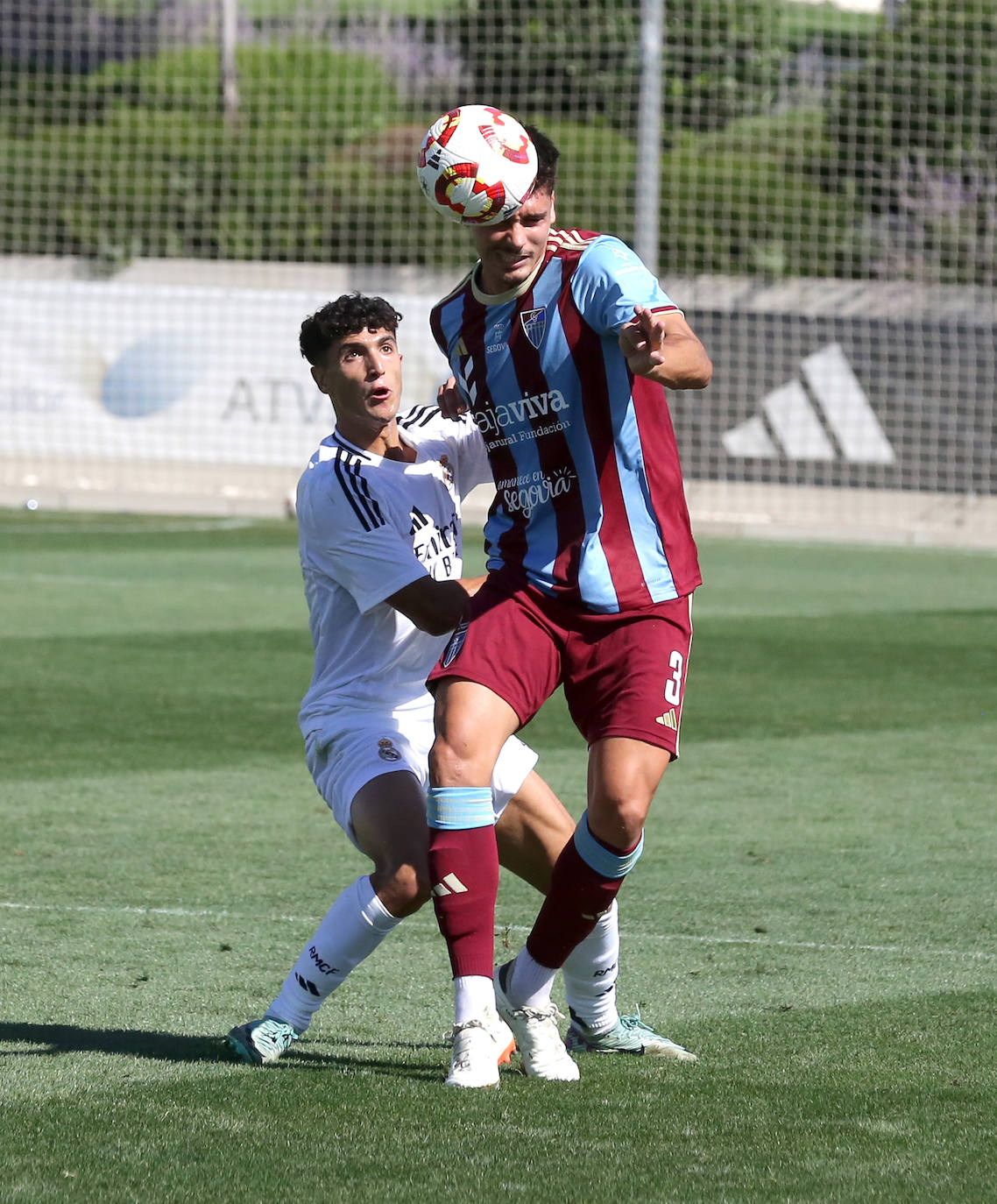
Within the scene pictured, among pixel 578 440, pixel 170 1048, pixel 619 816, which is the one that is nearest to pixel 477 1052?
pixel 619 816

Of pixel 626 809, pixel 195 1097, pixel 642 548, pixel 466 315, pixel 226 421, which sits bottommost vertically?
pixel 226 421

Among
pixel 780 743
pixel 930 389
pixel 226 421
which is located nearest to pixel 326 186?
pixel 226 421

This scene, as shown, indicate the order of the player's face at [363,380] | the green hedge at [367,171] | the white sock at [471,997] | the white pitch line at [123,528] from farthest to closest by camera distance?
the green hedge at [367,171], the white pitch line at [123,528], the player's face at [363,380], the white sock at [471,997]

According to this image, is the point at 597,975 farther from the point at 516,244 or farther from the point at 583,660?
the point at 516,244

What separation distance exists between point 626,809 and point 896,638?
9.06 m

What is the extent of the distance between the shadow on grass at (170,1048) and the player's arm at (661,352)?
5.15ft

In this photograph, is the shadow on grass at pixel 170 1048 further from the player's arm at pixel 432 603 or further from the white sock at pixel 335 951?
the player's arm at pixel 432 603

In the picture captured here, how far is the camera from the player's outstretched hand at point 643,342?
4055mm

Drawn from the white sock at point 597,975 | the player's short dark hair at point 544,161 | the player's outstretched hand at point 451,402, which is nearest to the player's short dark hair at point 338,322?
the player's outstretched hand at point 451,402

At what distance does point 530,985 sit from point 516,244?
1639 millimetres

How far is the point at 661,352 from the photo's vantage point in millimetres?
4098

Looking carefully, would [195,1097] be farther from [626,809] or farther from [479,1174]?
[626,809]

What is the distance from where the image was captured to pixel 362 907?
14.5 feet

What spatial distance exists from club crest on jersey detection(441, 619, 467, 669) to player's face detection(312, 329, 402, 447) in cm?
64
